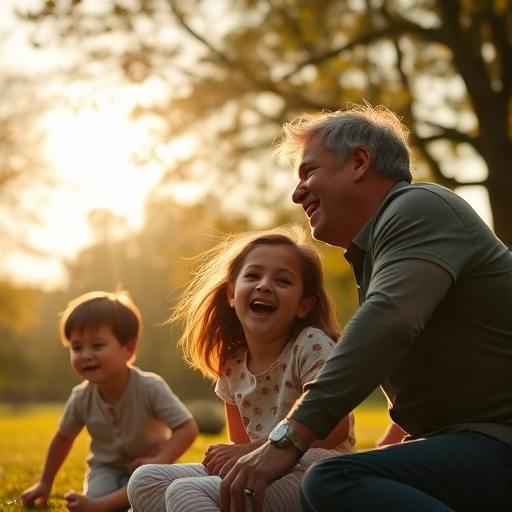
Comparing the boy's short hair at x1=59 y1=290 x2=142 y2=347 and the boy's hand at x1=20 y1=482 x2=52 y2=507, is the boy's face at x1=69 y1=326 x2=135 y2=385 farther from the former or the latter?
the boy's hand at x1=20 y1=482 x2=52 y2=507

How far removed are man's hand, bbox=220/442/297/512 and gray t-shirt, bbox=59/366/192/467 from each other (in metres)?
2.58

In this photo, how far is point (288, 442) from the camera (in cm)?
255

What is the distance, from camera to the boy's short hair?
210 inches

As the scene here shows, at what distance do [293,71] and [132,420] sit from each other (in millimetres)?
9521

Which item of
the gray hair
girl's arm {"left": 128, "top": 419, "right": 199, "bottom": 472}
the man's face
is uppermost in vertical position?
the gray hair

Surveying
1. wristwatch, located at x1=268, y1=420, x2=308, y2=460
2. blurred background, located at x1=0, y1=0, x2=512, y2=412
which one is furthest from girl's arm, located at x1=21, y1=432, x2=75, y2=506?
blurred background, located at x1=0, y1=0, x2=512, y2=412

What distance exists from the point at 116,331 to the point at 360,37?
960 cm

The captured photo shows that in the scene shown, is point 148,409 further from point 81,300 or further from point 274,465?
point 274,465

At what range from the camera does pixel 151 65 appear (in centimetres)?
1335

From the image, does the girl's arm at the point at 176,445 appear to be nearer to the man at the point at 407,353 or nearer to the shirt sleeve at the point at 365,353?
the man at the point at 407,353

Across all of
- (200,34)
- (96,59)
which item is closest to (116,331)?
(96,59)

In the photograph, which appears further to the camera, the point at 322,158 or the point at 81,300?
the point at 81,300

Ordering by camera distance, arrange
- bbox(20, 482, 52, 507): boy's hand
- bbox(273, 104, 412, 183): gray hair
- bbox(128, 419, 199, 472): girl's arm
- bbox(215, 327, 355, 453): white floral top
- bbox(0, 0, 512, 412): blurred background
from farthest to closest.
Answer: bbox(0, 0, 512, 412): blurred background
bbox(20, 482, 52, 507): boy's hand
bbox(128, 419, 199, 472): girl's arm
bbox(215, 327, 355, 453): white floral top
bbox(273, 104, 412, 183): gray hair

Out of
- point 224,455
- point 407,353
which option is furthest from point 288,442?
point 224,455
